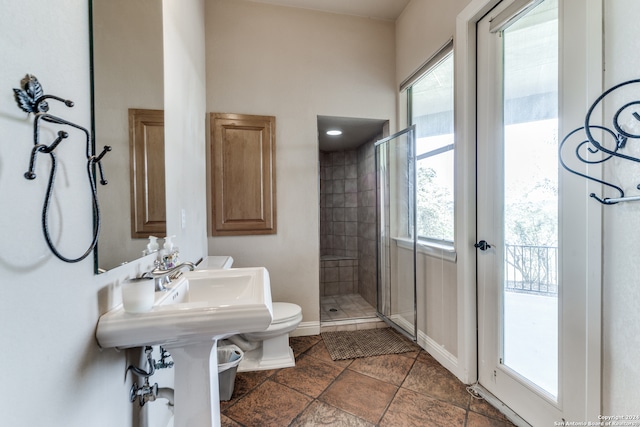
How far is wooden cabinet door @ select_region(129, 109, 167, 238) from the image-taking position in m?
1.04

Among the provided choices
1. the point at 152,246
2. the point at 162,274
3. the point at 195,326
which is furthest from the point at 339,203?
the point at 195,326

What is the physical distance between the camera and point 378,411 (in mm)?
1605

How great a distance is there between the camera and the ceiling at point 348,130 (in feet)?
9.16

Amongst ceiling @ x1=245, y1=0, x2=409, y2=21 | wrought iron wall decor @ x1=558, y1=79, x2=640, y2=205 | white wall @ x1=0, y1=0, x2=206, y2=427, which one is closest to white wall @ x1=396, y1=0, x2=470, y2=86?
ceiling @ x1=245, y1=0, x2=409, y2=21

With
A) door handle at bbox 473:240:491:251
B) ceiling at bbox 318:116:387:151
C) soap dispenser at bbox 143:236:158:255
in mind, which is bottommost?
door handle at bbox 473:240:491:251

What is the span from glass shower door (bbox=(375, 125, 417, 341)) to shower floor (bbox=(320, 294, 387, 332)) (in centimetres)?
15

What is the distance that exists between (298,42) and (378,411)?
3.06 metres

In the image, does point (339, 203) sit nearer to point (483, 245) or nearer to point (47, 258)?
point (483, 245)

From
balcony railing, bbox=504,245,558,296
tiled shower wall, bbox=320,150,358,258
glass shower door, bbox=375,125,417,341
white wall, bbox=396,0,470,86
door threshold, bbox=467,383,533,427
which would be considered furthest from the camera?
tiled shower wall, bbox=320,150,358,258

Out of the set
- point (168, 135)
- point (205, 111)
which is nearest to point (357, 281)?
point (205, 111)

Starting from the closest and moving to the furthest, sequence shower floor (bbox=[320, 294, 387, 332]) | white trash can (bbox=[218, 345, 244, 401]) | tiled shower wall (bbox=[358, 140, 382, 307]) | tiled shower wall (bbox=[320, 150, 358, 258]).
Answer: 1. white trash can (bbox=[218, 345, 244, 401])
2. shower floor (bbox=[320, 294, 387, 332])
3. tiled shower wall (bbox=[358, 140, 382, 307])
4. tiled shower wall (bbox=[320, 150, 358, 258])

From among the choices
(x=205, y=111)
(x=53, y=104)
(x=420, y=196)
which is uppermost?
(x=205, y=111)

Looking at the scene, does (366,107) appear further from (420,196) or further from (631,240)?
(631,240)

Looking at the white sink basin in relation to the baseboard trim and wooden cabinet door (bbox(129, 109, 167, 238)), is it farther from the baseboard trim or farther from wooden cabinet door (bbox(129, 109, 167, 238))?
the baseboard trim
